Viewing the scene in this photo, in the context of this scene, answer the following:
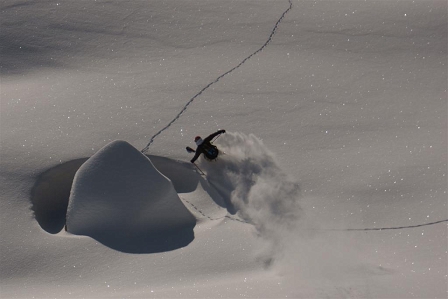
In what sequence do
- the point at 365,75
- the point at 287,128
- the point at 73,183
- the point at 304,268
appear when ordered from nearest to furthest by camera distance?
1. the point at 304,268
2. the point at 73,183
3. the point at 287,128
4. the point at 365,75

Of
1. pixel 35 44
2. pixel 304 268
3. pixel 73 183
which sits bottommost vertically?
pixel 304 268

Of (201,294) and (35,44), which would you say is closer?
(201,294)

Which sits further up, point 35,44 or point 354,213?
point 35,44

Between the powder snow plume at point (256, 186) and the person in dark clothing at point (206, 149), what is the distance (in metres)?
0.10

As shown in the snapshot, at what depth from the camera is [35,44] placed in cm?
689

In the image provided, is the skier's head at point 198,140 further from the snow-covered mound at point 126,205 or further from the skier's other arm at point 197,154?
the snow-covered mound at point 126,205

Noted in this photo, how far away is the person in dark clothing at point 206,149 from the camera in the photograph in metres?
5.64

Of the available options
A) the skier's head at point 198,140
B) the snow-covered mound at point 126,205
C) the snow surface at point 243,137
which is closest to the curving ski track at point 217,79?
the snow surface at point 243,137

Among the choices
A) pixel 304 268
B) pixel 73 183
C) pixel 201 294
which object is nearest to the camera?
pixel 201 294

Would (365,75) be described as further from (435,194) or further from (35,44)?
(35,44)

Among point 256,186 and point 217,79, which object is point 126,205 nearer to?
point 256,186

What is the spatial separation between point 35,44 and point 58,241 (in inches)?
108

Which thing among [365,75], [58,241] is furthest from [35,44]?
[365,75]

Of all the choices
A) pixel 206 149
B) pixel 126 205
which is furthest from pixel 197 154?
pixel 126 205
